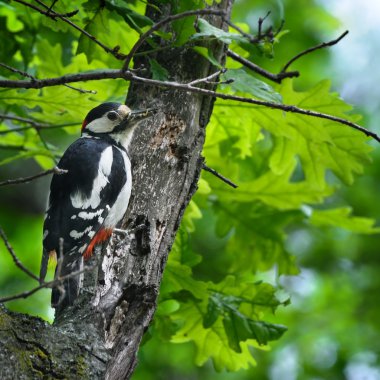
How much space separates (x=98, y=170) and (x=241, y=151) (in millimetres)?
865

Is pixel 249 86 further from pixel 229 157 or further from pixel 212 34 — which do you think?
pixel 229 157

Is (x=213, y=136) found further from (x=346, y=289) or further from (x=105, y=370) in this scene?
(x=346, y=289)

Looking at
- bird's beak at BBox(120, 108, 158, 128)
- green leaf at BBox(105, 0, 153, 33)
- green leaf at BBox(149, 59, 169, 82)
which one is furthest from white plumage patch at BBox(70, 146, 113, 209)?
green leaf at BBox(105, 0, 153, 33)

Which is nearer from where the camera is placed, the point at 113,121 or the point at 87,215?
the point at 87,215

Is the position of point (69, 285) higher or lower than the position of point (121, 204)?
lower

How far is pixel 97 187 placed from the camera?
3125mm

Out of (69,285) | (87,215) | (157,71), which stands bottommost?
(69,285)

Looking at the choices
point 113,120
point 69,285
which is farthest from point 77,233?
point 113,120

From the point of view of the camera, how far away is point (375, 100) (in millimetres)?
8406

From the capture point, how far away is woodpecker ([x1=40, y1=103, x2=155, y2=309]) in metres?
2.88

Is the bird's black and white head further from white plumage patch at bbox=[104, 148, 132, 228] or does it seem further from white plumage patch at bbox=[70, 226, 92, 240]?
white plumage patch at bbox=[70, 226, 92, 240]

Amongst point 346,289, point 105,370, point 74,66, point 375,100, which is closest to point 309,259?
point 346,289

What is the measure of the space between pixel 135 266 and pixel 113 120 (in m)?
0.96

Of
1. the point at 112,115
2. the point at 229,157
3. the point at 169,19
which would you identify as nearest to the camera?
the point at 169,19
